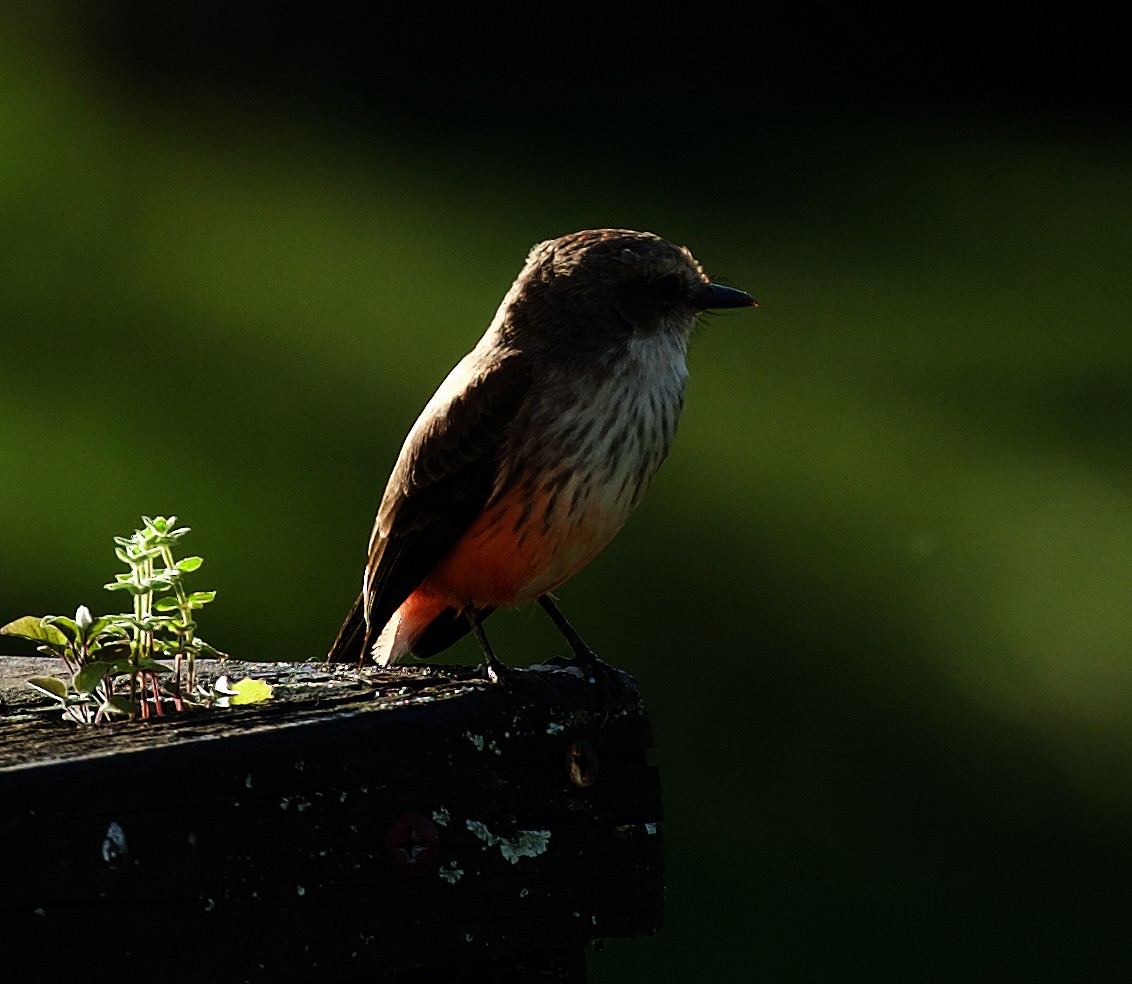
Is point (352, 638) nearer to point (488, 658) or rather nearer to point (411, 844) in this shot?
point (488, 658)

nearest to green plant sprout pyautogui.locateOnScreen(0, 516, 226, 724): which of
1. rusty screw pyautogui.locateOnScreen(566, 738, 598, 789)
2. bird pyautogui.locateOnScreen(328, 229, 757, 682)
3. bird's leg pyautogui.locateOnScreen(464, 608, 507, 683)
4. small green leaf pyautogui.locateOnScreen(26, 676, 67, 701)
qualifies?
small green leaf pyautogui.locateOnScreen(26, 676, 67, 701)

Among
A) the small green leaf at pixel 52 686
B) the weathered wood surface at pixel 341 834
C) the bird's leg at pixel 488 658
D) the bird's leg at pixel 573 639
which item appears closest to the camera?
the weathered wood surface at pixel 341 834

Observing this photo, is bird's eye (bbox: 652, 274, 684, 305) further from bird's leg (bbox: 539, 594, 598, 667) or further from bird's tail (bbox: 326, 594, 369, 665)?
bird's tail (bbox: 326, 594, 369, 665)

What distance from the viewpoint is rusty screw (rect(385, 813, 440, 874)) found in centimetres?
244

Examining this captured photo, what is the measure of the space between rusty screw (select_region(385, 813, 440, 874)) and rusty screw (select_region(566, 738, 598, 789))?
256 millimetres

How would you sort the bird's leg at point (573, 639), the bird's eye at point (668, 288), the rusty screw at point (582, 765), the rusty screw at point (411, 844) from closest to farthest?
the rusty screw at point (411, 844) → the rusty screw at point (582, 765) → the bird's leg at point (573, 639) → the bird's eye at point (668, 288)

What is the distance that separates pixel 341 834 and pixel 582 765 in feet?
1.31

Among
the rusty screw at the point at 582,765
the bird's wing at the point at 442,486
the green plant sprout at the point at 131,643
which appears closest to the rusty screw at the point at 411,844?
the rusty screw at the point at 582,765

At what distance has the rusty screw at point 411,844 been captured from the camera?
7.99 feet

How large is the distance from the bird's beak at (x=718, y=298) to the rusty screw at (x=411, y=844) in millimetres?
1961

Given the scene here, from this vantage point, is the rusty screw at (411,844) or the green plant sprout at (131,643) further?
the green plant sprout at (131,643)

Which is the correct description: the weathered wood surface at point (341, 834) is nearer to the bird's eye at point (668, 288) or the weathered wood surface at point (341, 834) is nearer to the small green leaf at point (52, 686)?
the small green leaf at point (52, 686)

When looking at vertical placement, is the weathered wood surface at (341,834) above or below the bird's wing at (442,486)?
below

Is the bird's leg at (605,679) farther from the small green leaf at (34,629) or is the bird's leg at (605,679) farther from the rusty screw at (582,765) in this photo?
Result: the small green leaf at (34,629)
